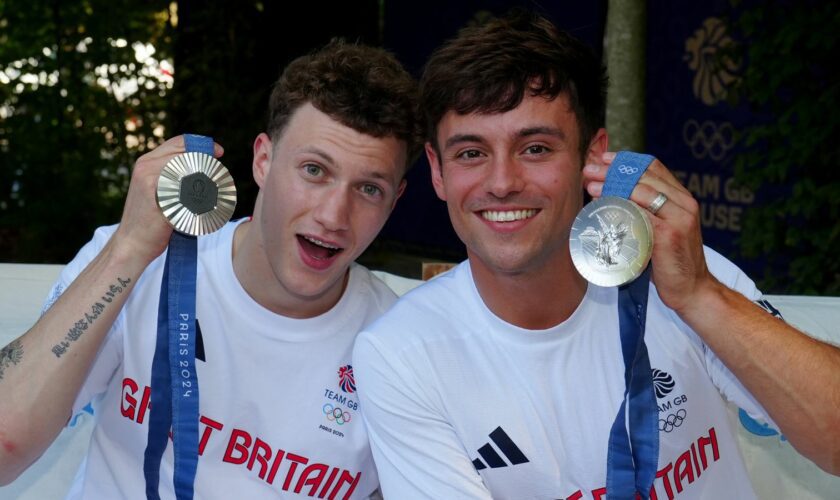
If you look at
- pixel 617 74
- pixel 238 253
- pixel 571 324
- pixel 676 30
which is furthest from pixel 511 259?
pixel 676 30

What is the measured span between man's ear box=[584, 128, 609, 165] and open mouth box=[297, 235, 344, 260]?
74 cm

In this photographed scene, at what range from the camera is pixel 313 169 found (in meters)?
2.95

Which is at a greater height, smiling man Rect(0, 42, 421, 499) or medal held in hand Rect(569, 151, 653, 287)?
medal held in hand Rect(569, 151, 653, 287)

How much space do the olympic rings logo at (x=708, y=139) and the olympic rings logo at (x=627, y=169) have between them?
3.74m

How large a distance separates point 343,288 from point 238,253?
334 mm

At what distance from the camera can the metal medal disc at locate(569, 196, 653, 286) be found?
2328 millimetres

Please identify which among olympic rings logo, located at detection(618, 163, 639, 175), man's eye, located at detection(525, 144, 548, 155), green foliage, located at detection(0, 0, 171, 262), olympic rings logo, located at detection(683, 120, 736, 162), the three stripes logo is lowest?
green foliage, located at detection(0, 0, 171, 262)

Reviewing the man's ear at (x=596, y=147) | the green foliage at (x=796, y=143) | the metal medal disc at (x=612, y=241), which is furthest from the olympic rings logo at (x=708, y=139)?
the metal medal disc at (x=612, y=241)

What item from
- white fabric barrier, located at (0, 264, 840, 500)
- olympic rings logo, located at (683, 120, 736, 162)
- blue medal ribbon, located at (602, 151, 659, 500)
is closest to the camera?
blue medal ribbon, located at (602, 151, 659, 500)

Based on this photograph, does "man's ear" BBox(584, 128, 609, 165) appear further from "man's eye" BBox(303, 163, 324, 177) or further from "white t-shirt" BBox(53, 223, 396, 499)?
"white t-shirt" BBox(53, 223, 396, 499)

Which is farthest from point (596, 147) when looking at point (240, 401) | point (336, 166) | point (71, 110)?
point (71, 110)

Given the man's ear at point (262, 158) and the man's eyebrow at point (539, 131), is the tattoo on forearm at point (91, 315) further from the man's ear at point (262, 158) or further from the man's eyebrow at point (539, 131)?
the man's eyebrow at point (539, 131)

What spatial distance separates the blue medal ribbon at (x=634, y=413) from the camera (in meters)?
2.54

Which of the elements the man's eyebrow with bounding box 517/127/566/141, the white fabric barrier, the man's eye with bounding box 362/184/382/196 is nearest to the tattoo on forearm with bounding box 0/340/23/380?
the white fabric barrier
